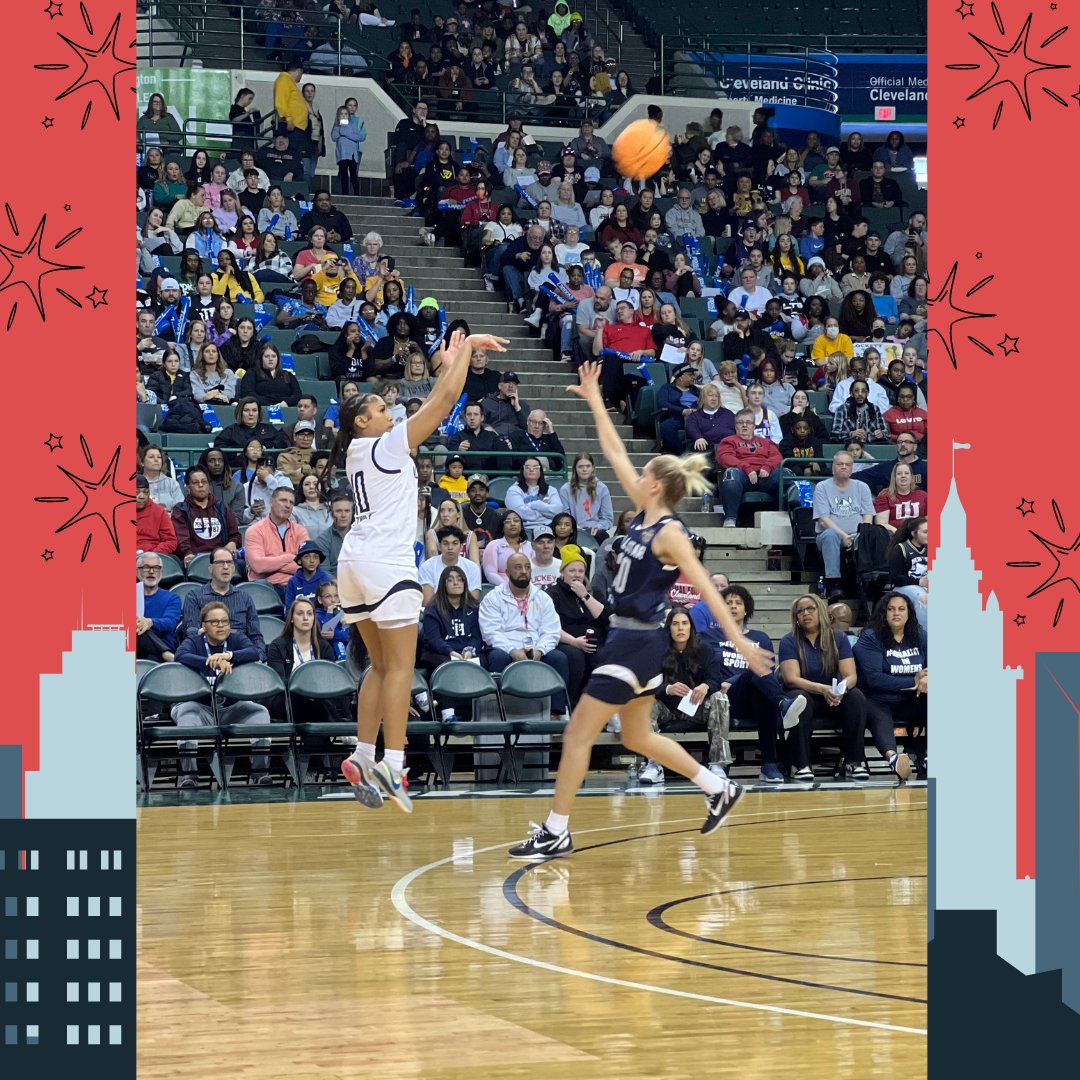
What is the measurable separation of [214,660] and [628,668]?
499cm

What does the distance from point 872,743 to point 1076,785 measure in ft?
36.1

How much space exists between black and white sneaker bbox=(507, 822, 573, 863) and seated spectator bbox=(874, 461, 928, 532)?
775cm

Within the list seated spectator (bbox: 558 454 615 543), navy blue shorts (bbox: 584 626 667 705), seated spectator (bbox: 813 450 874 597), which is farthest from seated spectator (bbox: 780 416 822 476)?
navy blue shorts (bbox: 584 626 667 705)

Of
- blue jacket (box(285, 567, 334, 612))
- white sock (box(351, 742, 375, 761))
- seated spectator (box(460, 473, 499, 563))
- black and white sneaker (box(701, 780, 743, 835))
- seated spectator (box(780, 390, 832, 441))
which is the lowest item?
black and white sneaker (box(701, 780, 743, 835))

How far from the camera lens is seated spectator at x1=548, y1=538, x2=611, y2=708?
1412 cm

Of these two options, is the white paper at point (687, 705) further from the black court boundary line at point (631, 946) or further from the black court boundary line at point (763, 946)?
the black court boundary line at point (763, 946)

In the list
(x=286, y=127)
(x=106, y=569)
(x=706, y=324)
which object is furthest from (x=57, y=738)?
(x=286, y=127)

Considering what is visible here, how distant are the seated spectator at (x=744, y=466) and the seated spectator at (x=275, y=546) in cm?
492

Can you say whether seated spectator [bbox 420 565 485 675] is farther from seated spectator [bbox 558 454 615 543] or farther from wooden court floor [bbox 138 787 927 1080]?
seated spectator [bbox 558 454 615 543]

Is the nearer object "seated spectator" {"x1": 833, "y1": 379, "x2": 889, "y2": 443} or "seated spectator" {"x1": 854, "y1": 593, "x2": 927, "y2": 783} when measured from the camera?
"seated spectator" {"x1": 854, "y1": 593, "x2": 927, "y2": 783}

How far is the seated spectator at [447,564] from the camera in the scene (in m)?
14.1

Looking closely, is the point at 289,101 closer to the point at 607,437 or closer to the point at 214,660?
the point at 214,660

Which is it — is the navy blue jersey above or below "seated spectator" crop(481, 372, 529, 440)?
below

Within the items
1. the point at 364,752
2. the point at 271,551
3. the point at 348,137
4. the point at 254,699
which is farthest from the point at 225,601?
the point at 348,137
